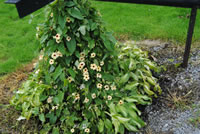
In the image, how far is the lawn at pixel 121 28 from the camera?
13.7 ft

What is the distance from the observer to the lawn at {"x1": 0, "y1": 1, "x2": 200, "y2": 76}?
4.16m

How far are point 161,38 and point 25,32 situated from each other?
9.84 feet

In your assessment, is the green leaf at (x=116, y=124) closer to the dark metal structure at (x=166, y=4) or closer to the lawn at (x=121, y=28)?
the dark metal structure at (x=166, y=4)

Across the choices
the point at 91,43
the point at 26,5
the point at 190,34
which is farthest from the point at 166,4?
the point at 26,5

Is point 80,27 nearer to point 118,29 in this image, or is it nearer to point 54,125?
point 54,125

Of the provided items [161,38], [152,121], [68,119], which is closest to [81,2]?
[68,119]

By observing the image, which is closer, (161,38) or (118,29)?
(161,38)

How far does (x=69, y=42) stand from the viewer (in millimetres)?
2053

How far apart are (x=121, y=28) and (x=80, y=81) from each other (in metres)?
2.73

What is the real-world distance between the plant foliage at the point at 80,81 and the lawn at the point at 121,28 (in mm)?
1608

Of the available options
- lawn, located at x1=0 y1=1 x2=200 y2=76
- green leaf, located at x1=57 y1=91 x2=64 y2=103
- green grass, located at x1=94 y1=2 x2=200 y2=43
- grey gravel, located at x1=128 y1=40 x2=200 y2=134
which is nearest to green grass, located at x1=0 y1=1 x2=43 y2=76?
lawn, located at x1=0 y1=1 x2=200 y2=76

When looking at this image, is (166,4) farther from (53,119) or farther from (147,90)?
(53,119)

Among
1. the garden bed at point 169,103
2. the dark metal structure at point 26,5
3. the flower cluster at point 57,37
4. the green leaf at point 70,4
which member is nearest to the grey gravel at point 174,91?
the garden bed at point 169,103

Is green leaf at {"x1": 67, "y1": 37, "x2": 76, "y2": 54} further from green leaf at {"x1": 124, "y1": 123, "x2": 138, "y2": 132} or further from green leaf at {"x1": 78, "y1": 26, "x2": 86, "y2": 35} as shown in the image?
green leaf at {"x1": 124, "y1": 123, "x2": 138, "y2": 132}
